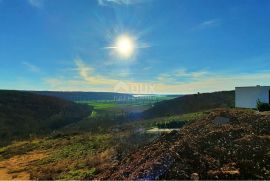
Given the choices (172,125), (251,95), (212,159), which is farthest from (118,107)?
(212,159)

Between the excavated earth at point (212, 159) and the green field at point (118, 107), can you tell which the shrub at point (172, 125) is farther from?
the green field at point (118, 107)

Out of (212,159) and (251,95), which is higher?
(251,95)

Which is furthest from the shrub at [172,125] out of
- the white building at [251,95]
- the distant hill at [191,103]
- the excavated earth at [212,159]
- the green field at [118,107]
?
the green field at [118,107]

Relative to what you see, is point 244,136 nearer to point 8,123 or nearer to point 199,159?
point 199,159

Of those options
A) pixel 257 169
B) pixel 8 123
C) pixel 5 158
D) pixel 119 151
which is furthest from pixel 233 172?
pixel 8 123

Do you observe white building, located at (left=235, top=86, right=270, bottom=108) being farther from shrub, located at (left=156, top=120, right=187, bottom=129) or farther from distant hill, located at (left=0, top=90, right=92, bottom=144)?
distant hill, located at (left=0, top=90, right=92, bottom=144)

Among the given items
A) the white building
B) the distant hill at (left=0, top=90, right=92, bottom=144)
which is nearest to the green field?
the distant hill at (left=0, top=90, right=92, bottom=144)

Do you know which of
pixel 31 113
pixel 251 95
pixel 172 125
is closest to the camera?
pixel 172 125

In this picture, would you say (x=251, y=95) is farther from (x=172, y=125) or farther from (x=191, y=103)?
(x=191, y=103)
